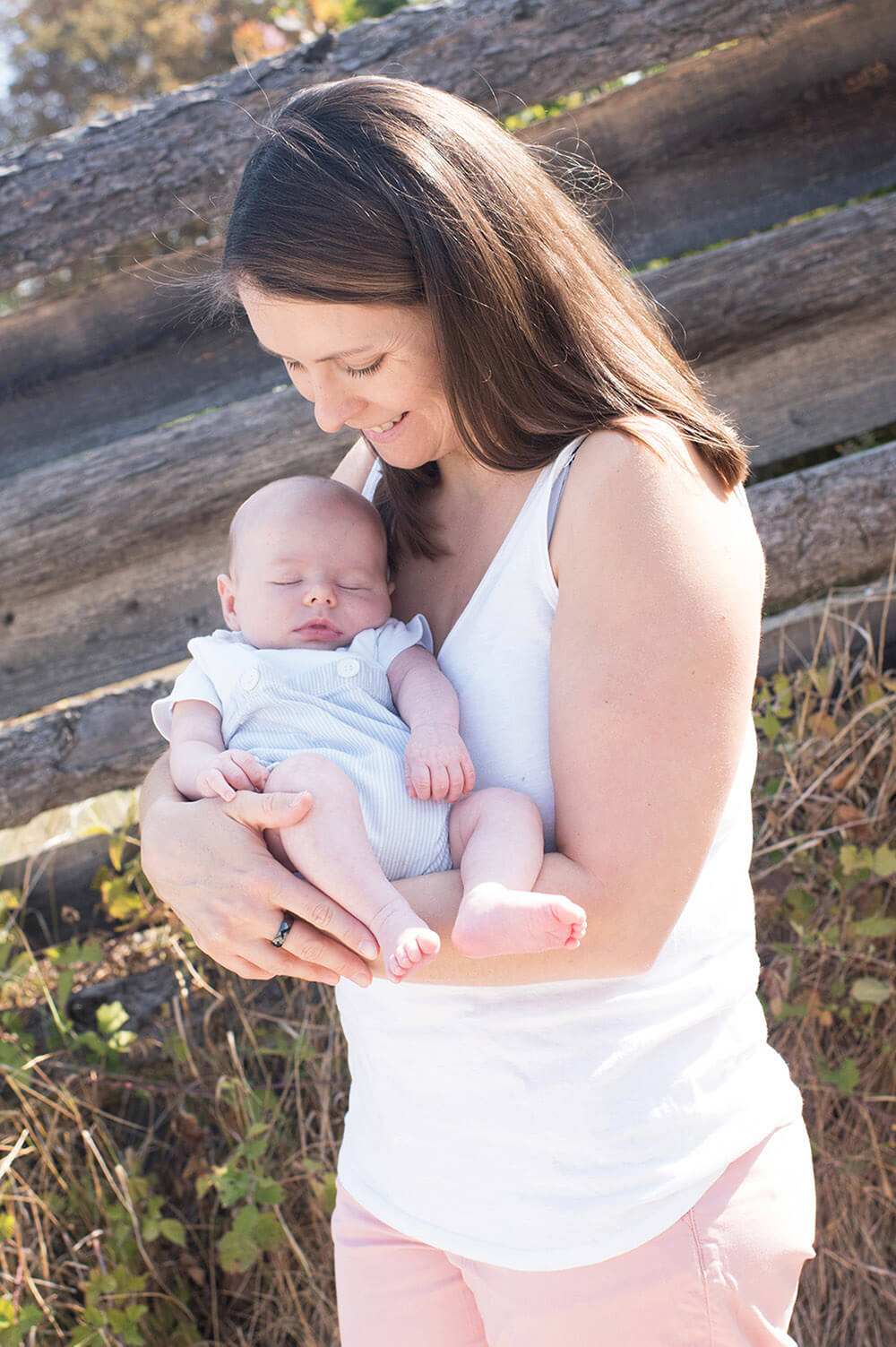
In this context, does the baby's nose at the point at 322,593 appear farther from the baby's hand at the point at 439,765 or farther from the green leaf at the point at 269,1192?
the green leaf at the point at 269,1192

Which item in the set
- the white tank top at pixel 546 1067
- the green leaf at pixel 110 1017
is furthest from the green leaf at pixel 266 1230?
the white tank top at pixel 546 1067

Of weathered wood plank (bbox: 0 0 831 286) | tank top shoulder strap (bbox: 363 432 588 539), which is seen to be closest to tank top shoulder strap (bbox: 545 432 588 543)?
tank top shoulder strap (bbox: 363 432 588 539)

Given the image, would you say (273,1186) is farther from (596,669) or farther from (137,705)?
(596,669)

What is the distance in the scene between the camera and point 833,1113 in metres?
2.51

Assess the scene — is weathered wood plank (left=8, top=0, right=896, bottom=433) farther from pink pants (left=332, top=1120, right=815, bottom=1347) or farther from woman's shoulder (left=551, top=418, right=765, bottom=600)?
pink pants (left=332, top=1120, right=815, bottom=1347)

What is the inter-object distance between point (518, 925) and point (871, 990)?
4.98 ft

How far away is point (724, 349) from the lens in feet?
8.90

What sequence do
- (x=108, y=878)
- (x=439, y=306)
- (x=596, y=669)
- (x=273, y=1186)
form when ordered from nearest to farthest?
1. (x=596, y=669)
2. (x=439, y=306)
3. (x=273, y=1186)
4. (x=108, y=878)

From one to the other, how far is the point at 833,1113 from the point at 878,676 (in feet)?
3.58

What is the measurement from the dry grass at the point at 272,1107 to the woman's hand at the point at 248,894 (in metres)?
1.18

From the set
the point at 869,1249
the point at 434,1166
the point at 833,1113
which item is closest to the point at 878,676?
the point at 833,1113

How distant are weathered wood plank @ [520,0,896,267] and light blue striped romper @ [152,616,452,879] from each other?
1.78 metres

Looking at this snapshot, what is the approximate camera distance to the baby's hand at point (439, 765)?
1.35 metres

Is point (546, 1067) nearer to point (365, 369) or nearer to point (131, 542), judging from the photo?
point (365, 369)
